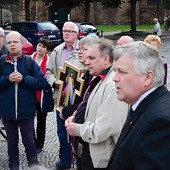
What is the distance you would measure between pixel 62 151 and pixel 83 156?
2380 mm

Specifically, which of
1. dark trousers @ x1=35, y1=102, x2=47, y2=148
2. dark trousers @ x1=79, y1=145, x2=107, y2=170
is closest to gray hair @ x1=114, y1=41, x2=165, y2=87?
dark trousers @ x1=79, y1=145, x2=107, y2=170

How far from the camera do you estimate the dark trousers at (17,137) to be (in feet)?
19.0

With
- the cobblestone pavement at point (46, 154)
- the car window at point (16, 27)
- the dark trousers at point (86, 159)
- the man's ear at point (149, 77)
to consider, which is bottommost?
the cobblestone pavement at point (46, 154)

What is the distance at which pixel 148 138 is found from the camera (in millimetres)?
2461

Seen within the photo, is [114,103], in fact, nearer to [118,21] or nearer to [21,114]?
[21,114]

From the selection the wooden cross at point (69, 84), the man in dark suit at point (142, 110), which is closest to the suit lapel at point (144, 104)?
the man in dark suit at point (142, 110)

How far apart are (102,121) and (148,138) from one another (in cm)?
129

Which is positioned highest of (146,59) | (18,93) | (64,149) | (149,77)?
(146,59)

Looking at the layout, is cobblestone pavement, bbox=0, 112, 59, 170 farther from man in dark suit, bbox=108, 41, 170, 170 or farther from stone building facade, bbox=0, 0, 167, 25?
stone building facade, bbox=0, 0, 167, 25

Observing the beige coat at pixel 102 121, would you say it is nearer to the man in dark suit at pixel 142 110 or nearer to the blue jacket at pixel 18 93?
the man in dark suit at pixel 142 110

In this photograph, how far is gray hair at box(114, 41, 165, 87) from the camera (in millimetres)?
2668

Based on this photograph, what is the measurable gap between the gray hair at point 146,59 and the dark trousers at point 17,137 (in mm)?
3234

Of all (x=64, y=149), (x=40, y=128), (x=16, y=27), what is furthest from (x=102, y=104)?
(x=16, y=27)

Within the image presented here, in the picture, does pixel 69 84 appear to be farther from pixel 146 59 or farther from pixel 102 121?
Result: pixel 146 59
